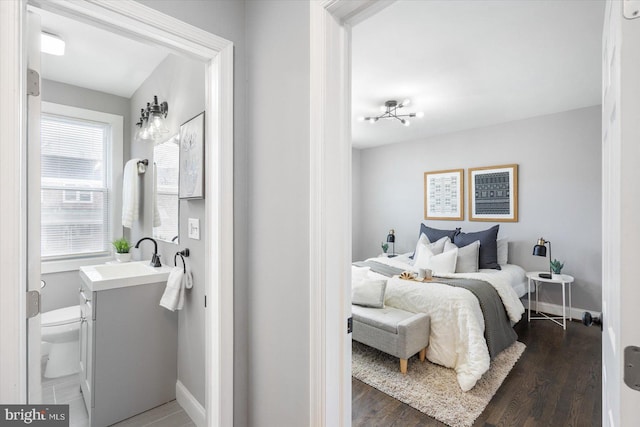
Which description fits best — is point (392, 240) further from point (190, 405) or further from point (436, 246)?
point (190, 405)

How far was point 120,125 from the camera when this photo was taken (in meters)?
3.33

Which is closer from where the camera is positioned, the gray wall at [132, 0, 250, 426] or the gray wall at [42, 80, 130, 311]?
the gray wall at [132, 0, 250, 426]

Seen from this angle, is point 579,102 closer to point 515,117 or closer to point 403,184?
point 515,117

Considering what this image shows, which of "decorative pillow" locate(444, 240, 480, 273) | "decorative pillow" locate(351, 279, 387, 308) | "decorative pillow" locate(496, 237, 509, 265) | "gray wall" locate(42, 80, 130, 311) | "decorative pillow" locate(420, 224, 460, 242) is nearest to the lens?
"decorative pillow" locate(351, 279, 387, 308)

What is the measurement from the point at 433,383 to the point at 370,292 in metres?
0.86

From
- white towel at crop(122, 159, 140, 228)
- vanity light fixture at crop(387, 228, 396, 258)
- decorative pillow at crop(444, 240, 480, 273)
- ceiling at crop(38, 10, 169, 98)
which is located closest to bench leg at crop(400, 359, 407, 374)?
decorative pillow at crop(444, 240, 480, 273)

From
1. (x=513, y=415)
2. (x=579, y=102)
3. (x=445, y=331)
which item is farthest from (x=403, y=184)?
(x=513, y=415)

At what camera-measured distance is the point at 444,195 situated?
192 inches

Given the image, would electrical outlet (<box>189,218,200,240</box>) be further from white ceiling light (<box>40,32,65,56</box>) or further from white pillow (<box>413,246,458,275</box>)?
white pillow (<box>413,246,458,275</box>)

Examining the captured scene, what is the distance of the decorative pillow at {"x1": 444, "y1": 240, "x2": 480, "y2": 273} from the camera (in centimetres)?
374

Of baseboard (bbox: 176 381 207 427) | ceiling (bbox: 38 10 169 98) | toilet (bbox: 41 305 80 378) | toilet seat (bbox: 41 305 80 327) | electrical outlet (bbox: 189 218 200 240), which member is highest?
ceiling (bbox: 38 10 169 98)

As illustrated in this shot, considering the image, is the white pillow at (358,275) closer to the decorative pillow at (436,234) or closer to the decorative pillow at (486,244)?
the decorative pillow at (436,234)

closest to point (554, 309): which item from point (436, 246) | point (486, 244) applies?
point (486, 244)

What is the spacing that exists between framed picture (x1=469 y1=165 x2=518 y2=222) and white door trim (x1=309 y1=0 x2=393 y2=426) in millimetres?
3988
